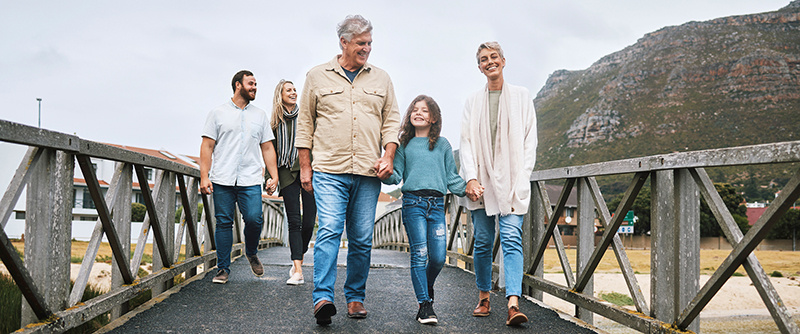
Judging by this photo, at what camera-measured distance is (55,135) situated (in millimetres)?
2434

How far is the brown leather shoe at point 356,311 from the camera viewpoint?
344cm

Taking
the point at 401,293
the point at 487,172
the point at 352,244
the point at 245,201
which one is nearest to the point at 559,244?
the point at 487,172

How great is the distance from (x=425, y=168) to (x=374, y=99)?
1.65 feet

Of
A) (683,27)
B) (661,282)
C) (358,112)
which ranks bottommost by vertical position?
(661,282)

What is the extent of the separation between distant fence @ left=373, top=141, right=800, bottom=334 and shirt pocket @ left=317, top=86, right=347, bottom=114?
1.47 m

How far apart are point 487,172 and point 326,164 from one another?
1.00m

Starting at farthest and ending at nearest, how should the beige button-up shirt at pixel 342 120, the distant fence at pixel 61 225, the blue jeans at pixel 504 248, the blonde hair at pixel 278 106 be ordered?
the blonde hair at pixel 278 106
the blue jeans at pixel 504 248
the beige button-up shirt at pixel 342 120
the distant fence at pixel 61 225

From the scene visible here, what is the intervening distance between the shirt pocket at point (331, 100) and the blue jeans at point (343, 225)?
14.4 inches

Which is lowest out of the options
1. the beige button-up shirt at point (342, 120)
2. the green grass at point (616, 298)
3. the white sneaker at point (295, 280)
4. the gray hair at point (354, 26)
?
the green grass at point (616, 298)

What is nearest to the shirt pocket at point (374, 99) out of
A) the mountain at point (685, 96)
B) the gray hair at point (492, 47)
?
the gray hair at point (492, 47)

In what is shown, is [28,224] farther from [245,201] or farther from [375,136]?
[245,201]

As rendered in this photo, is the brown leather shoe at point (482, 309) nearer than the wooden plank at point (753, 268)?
No

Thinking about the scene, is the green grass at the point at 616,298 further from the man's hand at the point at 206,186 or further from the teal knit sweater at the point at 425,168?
the man's hand at the point at 206,186

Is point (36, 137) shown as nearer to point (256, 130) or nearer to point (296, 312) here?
point (296, 312)
